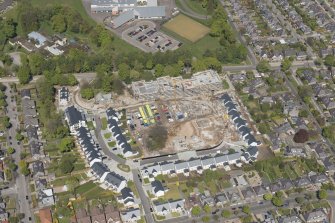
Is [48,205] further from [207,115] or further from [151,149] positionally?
[207,115]

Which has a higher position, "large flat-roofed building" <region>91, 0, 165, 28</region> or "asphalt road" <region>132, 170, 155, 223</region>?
"large flat-roofed building" <region>91, 0, 165, 28</region>

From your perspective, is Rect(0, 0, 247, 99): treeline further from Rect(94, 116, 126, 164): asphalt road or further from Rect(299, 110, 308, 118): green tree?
Rect(299, 110, 308, 118): green tree

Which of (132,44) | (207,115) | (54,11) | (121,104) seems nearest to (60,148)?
(121,104)

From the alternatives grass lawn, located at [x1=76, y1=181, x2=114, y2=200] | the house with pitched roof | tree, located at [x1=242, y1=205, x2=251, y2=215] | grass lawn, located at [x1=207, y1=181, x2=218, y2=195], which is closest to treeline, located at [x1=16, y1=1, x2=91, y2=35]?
grass lawn, located at [x1=76, y1=181, x2=114, y2=200]

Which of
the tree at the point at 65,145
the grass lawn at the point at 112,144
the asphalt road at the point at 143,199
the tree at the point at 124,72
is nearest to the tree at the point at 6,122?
the tree at the point at 65,145

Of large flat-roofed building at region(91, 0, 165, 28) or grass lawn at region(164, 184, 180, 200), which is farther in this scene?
large flat-roofed building at region(91, 0, 165, 28)
